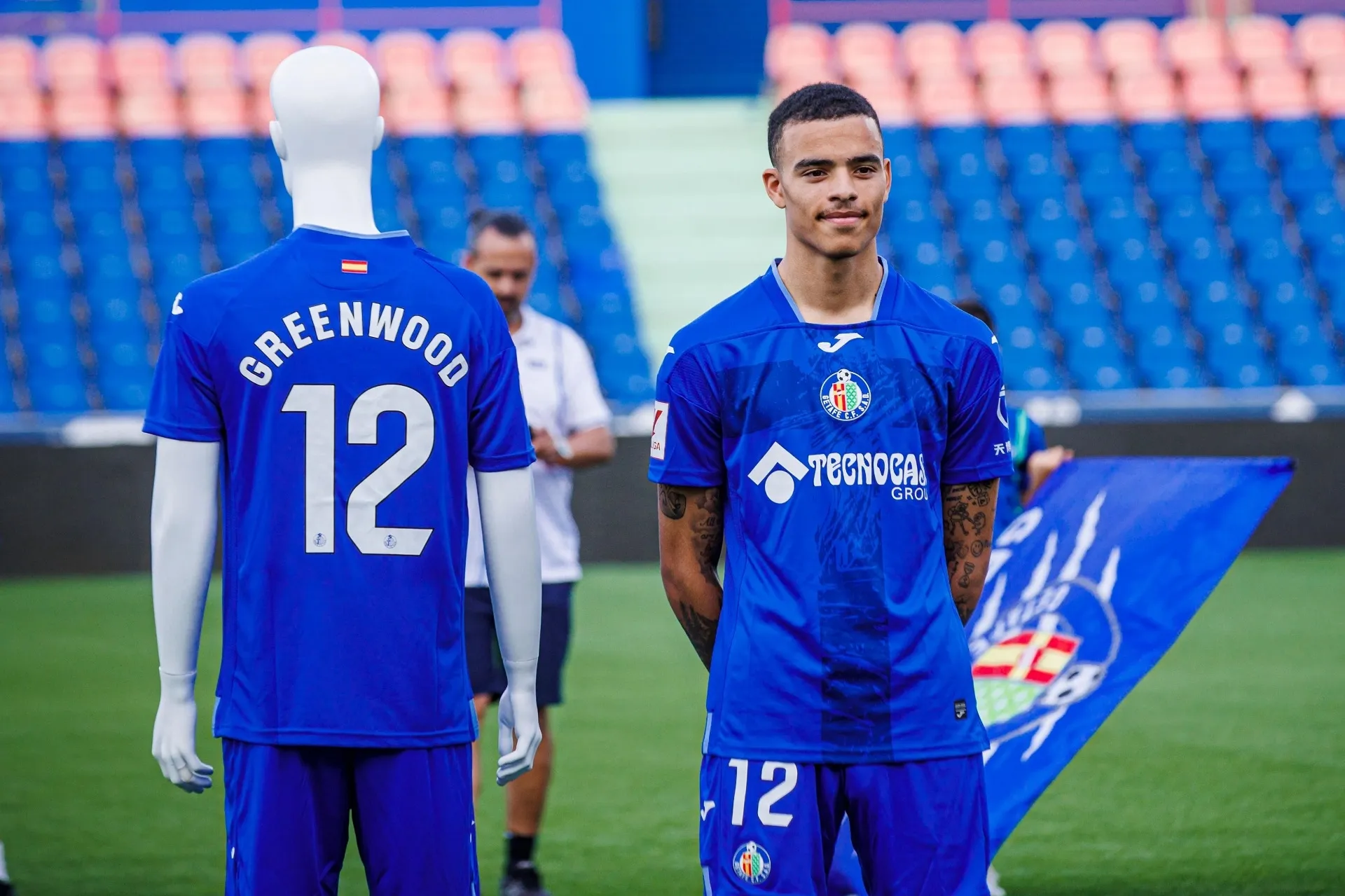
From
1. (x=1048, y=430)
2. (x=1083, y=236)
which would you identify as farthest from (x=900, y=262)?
(x=1048, y=430)

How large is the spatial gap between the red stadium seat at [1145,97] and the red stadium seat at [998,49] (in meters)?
1.03

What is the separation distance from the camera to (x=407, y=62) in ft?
57.5

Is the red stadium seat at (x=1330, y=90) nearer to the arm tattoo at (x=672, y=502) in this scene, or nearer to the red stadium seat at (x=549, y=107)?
the red stadium seat at (x=549, y=107)

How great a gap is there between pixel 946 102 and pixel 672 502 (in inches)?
616

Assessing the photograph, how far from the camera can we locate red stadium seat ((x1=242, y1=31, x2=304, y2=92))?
17188mm

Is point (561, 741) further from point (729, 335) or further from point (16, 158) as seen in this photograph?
point (16, 158)

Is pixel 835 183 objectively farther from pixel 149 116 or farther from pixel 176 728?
pixel 149 116

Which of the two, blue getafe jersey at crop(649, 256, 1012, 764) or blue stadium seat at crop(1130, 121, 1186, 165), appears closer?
blue getafe jersey at crop(649, 256, 1012, 764)

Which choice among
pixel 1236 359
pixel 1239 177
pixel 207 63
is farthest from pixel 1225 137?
pixel 207 63

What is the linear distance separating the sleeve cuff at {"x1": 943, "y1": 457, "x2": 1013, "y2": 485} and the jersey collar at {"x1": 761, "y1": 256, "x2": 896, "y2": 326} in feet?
1.00

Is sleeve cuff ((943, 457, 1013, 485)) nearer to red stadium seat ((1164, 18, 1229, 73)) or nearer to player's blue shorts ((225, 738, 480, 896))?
player's blue shorts ((225, 738, 480, 896))

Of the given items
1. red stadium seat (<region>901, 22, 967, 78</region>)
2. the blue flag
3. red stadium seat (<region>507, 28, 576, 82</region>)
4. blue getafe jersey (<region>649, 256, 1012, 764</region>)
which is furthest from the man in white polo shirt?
red stadium seat (<region>901, 22, 967, 78</region>)

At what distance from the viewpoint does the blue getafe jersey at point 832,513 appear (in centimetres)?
283

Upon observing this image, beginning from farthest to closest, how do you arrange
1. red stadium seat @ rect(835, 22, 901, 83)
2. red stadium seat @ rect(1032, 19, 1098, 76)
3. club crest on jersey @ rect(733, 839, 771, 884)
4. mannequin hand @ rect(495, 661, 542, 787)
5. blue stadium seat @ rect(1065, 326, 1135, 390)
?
red stadium seat @ rect(1032, 19, 1098, 76), red stadium seat @ rect(835, 22, 901, 83), blue stadium seat @ rect(1065, 326, 1135, 390), mannequin hand @ rect(495, 661, 542, 787), club crest on jersey @ rect(733, 839, 771, 884)
